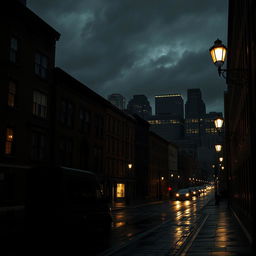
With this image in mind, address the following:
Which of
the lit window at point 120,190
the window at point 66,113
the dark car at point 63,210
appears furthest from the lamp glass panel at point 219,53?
the lit window at point 120,190

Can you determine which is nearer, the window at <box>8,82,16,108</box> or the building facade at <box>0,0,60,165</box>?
the building facade at <box>0,0,60,165</box>

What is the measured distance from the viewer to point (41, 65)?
36.5 metres

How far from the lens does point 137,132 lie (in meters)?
72.1

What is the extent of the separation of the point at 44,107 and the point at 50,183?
23.8m

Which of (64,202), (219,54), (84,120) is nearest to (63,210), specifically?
(64,202)

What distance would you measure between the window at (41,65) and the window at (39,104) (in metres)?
1.99

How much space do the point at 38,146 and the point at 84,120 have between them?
12327 mm

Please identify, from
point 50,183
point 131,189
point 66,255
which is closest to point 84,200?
point 50,183

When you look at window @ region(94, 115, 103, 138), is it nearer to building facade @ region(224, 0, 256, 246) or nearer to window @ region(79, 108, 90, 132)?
window @ region(79, 108, 90, 132)

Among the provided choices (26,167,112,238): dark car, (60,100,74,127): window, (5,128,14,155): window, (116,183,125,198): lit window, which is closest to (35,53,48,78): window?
(60,100,74,127): window

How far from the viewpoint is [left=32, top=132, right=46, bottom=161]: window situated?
3462 cm

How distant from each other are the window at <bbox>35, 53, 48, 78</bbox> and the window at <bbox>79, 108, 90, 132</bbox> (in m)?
9.90

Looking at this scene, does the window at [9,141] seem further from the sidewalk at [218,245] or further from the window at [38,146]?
the sidewalk at [218,245]

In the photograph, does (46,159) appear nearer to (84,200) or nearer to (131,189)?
(84,200)
